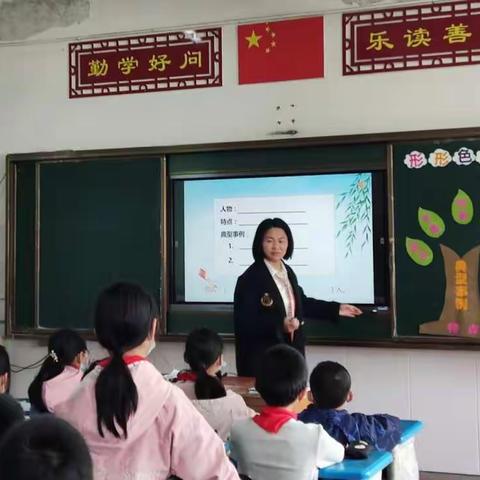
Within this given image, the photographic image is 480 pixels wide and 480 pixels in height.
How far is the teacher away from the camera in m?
3.85

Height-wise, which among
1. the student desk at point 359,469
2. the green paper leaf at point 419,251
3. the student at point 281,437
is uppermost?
the green paper leaf at point 419,251

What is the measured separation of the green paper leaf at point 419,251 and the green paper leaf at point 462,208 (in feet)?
0.71

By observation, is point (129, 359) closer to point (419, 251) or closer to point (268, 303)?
point (268, 303)

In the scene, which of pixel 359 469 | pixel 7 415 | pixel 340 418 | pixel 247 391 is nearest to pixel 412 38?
pixel 247 391

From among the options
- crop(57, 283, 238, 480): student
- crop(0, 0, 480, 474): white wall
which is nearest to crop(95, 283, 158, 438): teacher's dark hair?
crop(57, 283, 238, 480): student

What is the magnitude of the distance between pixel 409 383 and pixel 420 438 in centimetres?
30

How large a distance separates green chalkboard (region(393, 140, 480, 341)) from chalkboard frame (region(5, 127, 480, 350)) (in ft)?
0.15

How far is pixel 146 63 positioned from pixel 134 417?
337cm

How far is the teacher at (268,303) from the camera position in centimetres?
385

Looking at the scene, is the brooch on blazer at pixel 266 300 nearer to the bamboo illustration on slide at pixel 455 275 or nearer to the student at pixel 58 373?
the bamboo illustration on slide at pixel 455 275

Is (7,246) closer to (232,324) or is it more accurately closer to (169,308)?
(169,308)

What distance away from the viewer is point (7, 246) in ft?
15.5

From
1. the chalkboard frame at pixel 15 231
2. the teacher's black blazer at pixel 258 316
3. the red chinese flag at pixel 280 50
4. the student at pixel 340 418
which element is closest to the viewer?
the student at pixel 340 418

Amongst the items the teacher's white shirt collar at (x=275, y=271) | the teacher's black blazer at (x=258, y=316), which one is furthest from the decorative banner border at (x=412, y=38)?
the teacher's black blazer at (x=258, y=316)
